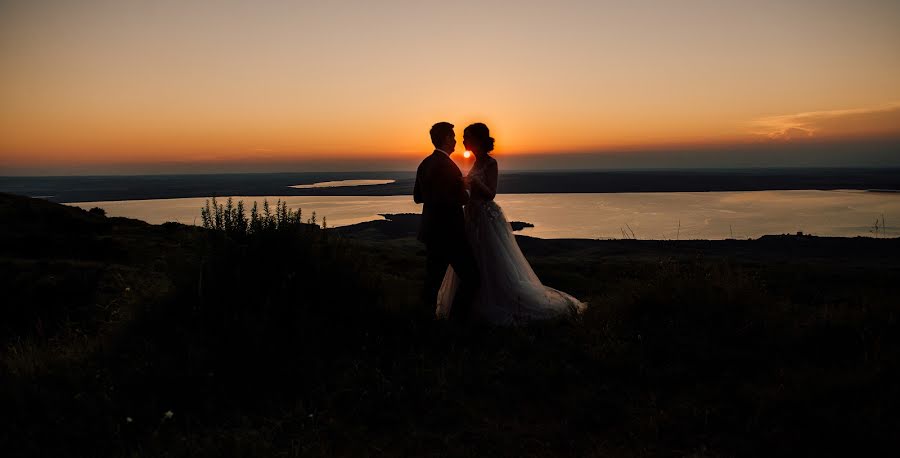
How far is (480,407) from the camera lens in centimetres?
419

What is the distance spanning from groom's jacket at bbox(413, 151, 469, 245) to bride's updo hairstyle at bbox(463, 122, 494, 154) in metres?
0.90

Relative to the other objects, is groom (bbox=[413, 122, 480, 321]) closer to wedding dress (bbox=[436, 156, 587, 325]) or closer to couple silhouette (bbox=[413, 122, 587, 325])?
couple silhouette (bbox=[413, 122, 587, 325])

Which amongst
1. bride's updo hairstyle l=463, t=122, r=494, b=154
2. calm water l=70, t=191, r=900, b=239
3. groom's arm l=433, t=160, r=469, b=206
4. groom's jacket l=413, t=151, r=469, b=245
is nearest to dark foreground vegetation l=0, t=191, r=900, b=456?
groom's jacket l=413, t=151, r=469, b=245

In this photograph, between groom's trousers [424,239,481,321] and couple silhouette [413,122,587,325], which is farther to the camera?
groom's trousers [424,239,481,321]

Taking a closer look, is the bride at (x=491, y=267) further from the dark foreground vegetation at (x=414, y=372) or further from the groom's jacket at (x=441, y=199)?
the groom's jacket at (x=441, y=199)

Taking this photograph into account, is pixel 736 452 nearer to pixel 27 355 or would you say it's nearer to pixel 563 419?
pixel 563 419

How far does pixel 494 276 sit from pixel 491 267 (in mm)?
123

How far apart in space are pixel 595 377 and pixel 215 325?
3.47 metres

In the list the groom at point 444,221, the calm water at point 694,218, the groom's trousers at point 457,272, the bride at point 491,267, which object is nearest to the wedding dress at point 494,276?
the bride at point 491,267

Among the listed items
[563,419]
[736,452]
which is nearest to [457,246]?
[563,419]

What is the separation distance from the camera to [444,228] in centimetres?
591

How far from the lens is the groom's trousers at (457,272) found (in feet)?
19.7

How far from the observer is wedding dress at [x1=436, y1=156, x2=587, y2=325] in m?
6.46

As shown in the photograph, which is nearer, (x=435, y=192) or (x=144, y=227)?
(x=435, y=192)
